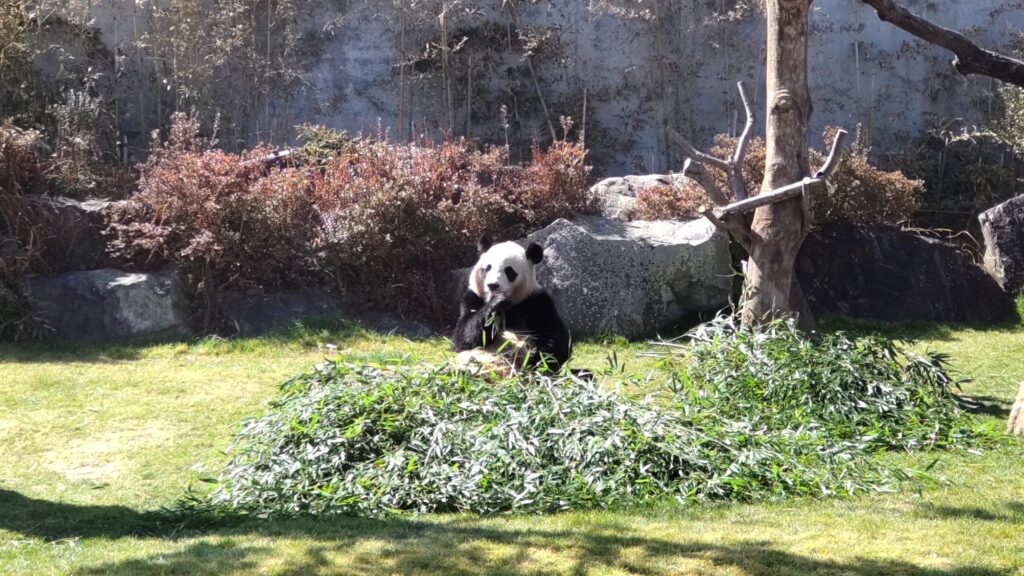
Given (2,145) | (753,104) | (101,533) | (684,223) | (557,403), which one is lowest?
(101,533)

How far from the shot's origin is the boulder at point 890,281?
38.9 feet

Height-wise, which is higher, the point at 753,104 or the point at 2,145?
the point at 753,104

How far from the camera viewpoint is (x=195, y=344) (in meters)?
10.7

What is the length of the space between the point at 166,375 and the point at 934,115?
37.3 ft

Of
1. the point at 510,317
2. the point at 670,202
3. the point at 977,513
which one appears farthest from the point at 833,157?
the point at 977,513

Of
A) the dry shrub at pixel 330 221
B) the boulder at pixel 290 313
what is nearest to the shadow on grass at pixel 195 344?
the boulder at pixel 290 313

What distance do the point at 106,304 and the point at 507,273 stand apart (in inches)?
196

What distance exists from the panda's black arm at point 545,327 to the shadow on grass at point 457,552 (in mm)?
2645

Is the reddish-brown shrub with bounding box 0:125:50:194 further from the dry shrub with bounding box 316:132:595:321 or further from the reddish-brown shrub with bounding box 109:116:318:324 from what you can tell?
the dry shrub with bounding box 316:132:595:321

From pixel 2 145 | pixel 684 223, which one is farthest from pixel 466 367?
pixel 2 145

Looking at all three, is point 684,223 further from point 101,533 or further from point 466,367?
point 101,533

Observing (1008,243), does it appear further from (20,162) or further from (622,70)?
(20,162)

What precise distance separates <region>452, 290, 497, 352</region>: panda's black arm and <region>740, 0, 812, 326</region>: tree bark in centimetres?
224

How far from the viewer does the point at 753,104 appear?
15.4 metres
